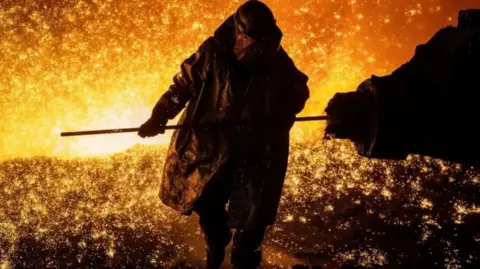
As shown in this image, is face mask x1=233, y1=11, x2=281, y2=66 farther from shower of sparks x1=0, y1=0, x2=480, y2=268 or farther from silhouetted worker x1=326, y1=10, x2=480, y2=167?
shower of sparks x1=0, y1=0, x2=480, y2=268

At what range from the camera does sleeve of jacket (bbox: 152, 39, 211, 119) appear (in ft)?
10.7

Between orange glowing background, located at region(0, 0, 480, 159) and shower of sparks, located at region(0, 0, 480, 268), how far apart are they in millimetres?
26

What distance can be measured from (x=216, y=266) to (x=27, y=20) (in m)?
8.16

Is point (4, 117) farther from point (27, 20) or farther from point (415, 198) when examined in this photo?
point (415, 198)

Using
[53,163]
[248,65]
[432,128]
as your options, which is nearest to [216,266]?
[248,65]

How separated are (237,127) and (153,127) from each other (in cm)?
72

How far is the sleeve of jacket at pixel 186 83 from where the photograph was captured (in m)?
3.25

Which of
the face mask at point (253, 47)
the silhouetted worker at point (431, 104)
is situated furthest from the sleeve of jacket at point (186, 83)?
the silhouetted worker at point (431, 104)

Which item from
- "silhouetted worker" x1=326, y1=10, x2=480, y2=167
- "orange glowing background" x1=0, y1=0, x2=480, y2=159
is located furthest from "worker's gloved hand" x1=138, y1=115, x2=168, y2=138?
"orange glowing background" x1=0, y1=0, x2=480, y2=159

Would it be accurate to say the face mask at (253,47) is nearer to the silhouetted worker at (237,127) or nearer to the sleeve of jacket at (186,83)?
the silhouetted worker at (237,127)

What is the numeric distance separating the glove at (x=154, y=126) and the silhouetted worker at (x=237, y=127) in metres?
0.01

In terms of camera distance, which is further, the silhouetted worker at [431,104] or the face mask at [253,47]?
Answer: the face mask at [253,47]

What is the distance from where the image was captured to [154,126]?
3.41m

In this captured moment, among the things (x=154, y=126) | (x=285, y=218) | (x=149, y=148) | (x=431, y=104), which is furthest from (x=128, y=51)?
(x=431, y=104)
